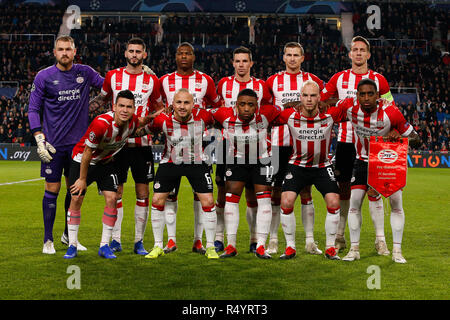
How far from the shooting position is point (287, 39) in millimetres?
Result: 30516

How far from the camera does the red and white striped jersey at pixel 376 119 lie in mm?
6008

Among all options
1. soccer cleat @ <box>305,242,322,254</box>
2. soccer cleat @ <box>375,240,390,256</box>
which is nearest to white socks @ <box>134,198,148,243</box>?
soccer cleat @ <box>305,242,322,254</box>

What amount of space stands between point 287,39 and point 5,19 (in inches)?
601

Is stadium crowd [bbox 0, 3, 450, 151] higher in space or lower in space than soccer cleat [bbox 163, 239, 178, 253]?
higher

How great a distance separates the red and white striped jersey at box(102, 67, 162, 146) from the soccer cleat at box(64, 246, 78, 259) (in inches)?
51.9

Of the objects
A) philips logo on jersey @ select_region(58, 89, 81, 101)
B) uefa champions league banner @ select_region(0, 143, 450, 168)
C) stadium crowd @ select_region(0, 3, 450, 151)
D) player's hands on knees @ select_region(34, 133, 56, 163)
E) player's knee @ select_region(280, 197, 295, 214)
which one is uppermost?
stadium crowd @ select_region(0, 3, 450, 151)

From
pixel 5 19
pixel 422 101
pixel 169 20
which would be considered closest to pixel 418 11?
pixel 422 101

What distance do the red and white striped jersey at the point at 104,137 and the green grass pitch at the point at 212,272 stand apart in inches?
41.1

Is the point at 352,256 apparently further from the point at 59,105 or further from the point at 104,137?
the point at 59,105

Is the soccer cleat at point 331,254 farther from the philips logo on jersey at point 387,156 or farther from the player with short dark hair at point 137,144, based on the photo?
the player with short dark hair at point 137,144

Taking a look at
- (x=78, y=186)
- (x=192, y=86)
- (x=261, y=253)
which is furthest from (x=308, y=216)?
(x=78, y=186)

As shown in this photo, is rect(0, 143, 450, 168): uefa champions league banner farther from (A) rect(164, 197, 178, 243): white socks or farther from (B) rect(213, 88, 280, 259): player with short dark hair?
(B) rect(213, 88, 280, 259): player with short dark hair

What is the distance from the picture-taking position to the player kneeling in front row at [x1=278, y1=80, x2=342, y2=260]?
5934 mm

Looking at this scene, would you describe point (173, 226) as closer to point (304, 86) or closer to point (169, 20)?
point (304, 86)
